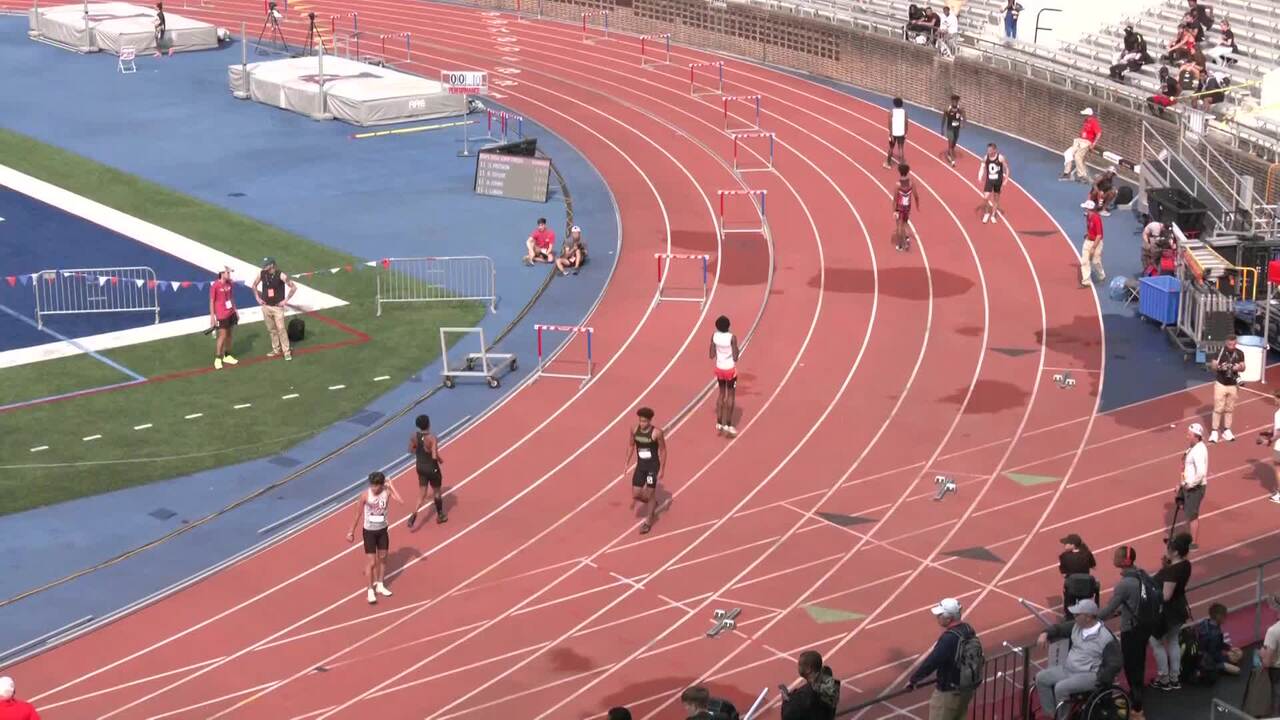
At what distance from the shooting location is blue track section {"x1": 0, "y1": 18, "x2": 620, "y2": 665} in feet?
66.3

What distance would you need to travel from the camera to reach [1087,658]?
46.5 feet

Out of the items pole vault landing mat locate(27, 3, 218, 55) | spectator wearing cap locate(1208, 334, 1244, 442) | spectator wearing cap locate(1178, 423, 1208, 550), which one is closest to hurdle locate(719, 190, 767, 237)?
spectator wearing cap locate(1208, 334, 1244, 442)

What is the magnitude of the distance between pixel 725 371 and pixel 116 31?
32157mm

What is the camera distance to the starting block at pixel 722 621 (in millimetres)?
17984

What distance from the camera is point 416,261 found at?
30969 millimetres

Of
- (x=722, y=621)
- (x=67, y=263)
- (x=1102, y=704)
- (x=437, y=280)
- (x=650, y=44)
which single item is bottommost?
(x=722, y=621)

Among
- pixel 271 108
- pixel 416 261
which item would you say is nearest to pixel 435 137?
pixel 271 108

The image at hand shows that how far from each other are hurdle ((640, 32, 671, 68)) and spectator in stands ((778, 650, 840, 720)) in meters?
34.2

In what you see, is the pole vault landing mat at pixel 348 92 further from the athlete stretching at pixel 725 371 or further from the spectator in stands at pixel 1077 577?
the spectator in stands at pixel 1077 577

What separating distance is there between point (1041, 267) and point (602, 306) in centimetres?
739

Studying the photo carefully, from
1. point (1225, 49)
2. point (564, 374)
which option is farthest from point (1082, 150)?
point (564, 374)

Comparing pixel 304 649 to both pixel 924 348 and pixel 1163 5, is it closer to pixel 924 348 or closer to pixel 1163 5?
pixel 924 348

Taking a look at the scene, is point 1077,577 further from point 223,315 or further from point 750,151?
→ point 750,151

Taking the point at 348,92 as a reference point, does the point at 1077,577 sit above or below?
below
